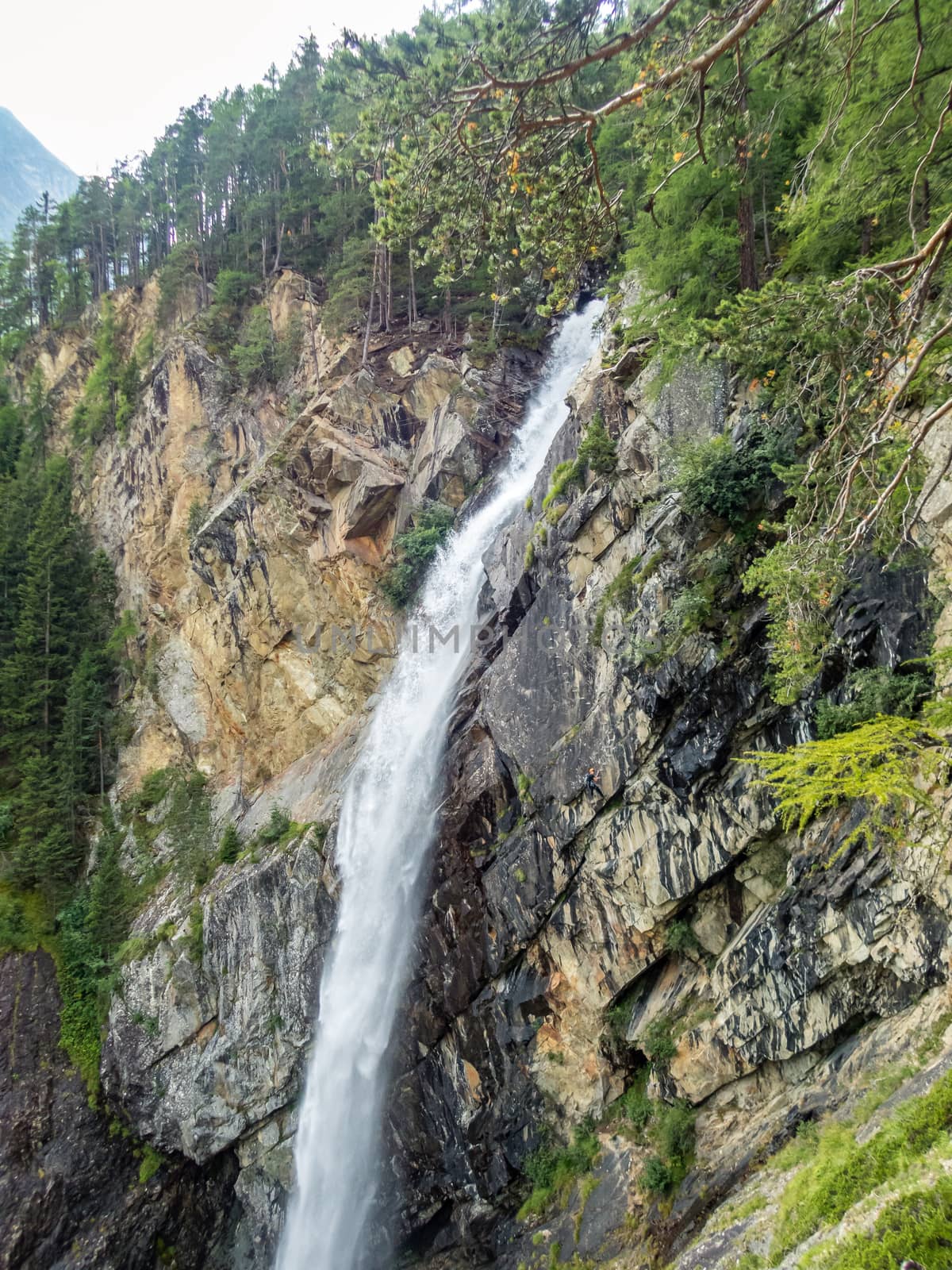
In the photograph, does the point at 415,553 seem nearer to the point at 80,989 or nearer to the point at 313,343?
the point at 313,343

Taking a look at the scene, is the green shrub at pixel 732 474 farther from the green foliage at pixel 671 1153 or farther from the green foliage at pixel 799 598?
the green foliage at pixel 671 1153

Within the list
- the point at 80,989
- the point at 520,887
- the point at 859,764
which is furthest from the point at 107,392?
the point at 859,764

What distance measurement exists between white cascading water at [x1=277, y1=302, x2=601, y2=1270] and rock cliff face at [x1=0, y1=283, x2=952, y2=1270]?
66 centimetres

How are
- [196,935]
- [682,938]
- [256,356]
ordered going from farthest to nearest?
[256,356]
[196,935]
[682,938]

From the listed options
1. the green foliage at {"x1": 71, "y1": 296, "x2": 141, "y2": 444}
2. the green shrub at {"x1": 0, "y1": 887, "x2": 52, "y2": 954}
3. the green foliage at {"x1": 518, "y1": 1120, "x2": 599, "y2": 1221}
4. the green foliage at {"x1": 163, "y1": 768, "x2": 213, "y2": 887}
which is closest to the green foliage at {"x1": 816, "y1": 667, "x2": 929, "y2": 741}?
the green foliage at {"x1": 518, "y1": 1120, "x2": 599, "y2": 1221}

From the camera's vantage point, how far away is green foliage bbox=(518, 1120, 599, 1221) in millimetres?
12562

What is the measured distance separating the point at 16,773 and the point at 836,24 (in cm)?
3011

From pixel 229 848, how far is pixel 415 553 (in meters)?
11.2

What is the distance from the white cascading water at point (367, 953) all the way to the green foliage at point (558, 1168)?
13.2ft

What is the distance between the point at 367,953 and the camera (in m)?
16.7

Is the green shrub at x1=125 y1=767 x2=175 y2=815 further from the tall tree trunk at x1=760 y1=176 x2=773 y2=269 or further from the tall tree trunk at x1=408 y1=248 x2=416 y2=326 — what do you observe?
the tall tree trunk at x1=760 y1=176 x2=773 y2=269

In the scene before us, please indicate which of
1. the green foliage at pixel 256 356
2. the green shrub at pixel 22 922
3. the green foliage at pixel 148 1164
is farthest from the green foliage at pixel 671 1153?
the green foliage at pixel 256 356

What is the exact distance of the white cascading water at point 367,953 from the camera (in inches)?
611

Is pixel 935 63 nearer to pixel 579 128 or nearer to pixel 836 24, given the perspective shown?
pixel 836 24
